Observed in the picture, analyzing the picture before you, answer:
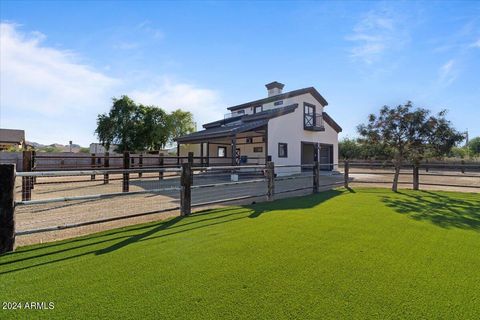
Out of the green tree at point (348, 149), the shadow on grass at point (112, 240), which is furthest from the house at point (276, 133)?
the green tree at point (348, 149)

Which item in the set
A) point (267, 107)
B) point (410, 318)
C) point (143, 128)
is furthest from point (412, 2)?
point (143, 128)

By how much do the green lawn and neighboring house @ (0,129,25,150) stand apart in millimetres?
35716

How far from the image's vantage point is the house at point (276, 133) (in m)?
17.6

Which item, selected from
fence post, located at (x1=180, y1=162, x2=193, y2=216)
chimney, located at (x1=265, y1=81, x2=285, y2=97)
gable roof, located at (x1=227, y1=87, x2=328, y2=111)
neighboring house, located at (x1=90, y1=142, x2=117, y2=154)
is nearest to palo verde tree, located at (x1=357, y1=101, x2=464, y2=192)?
fence post, located at (x1=180, y1=162, x2=193, y2=216)

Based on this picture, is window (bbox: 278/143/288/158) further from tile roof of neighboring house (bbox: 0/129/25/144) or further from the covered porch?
tile roof of neighboring house (bbox: 0/129/25/144)

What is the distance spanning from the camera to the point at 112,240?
4016 mm

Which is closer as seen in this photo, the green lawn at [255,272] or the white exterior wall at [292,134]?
the green lawn at [255,272]

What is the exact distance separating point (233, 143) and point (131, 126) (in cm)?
1933

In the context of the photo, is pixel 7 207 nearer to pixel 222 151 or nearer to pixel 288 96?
pixel 288 96

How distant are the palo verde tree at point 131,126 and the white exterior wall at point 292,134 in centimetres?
1783

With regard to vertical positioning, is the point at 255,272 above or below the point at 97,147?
below

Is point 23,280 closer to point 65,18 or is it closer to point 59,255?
point 59,255

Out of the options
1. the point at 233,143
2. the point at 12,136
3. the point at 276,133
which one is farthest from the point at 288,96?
the point at 12,136

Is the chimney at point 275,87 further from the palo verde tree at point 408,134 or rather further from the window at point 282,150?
the palo verde tree at point 408,134
